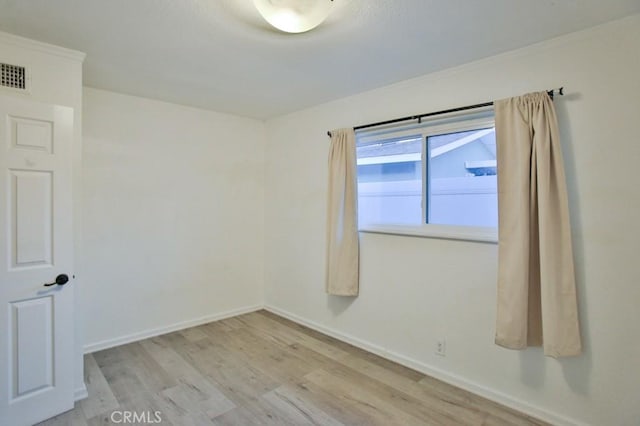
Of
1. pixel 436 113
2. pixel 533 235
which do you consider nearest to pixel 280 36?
pixel 436 113

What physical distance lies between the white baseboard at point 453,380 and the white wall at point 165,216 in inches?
50.5

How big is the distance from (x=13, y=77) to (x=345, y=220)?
261cm

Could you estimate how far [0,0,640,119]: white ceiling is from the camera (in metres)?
1.80

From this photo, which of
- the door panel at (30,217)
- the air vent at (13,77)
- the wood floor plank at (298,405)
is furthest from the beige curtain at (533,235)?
the air vent at (13,77)

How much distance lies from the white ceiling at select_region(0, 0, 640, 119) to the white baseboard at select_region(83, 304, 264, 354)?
239 centimetres

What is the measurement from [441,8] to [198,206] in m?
3.04

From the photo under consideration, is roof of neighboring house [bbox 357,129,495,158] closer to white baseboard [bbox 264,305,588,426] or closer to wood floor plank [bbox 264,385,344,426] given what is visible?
white baseboard [bbox 264,305,588,426]

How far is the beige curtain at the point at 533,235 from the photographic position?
1.99 meters

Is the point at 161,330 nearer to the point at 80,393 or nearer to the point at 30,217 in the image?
the point at 80,393

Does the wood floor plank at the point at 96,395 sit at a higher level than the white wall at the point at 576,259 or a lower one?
lower

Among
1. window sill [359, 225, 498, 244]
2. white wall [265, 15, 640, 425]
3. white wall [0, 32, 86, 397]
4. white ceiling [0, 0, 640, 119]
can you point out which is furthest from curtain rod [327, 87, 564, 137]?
white wall [0, 32, 86, 397]

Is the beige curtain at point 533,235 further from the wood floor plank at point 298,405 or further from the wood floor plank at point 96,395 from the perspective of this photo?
the wood floor plank at point 96,395

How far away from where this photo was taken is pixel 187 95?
3291 mm

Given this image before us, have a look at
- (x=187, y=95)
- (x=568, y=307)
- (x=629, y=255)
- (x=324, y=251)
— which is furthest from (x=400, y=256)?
(x=187, y=95)
